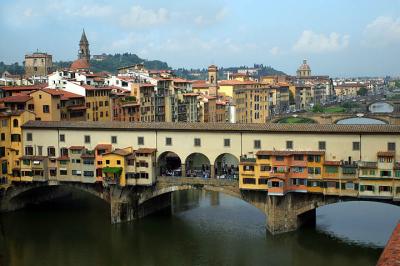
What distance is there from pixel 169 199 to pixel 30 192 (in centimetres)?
970

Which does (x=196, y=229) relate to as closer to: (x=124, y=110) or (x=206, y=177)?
(x=206, y=177)

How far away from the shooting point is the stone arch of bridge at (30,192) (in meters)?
36.5

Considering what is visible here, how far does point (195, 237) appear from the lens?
32.5 metres

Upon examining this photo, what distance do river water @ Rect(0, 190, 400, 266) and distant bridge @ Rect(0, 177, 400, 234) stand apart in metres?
0.71

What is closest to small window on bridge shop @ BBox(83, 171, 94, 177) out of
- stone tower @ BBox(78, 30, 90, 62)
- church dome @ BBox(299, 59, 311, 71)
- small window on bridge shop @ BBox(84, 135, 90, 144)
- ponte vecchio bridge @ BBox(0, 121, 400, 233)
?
ponte vecchio bridge @ BBox(0, 121, 400, 233)

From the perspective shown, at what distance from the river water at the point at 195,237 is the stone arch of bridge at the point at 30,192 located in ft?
2.82

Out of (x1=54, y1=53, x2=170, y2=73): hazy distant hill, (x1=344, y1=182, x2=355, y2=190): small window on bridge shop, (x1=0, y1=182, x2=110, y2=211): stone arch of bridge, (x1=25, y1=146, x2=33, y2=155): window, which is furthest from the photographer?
(x1=54, y1=53, x2=170, y2=73): hazy distant hill

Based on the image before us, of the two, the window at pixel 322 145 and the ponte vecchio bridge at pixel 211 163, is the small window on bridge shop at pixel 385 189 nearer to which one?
the ponte vecchio bridge at pixel 211 163

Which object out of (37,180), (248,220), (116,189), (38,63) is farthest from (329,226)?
(38,63)

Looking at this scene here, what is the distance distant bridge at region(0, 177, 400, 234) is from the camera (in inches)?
1246

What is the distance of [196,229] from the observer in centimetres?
3400

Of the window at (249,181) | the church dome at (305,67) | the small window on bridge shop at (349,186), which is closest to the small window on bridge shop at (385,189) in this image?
the small window on bridge shop at (349,186)

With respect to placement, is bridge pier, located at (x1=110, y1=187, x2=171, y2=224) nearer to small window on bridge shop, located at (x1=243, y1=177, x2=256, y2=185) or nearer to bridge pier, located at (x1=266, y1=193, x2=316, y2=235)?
small window on bridge shop, located at (x1=243, y1=177, x2=256, y2=185)

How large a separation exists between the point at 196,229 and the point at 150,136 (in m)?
6.18
